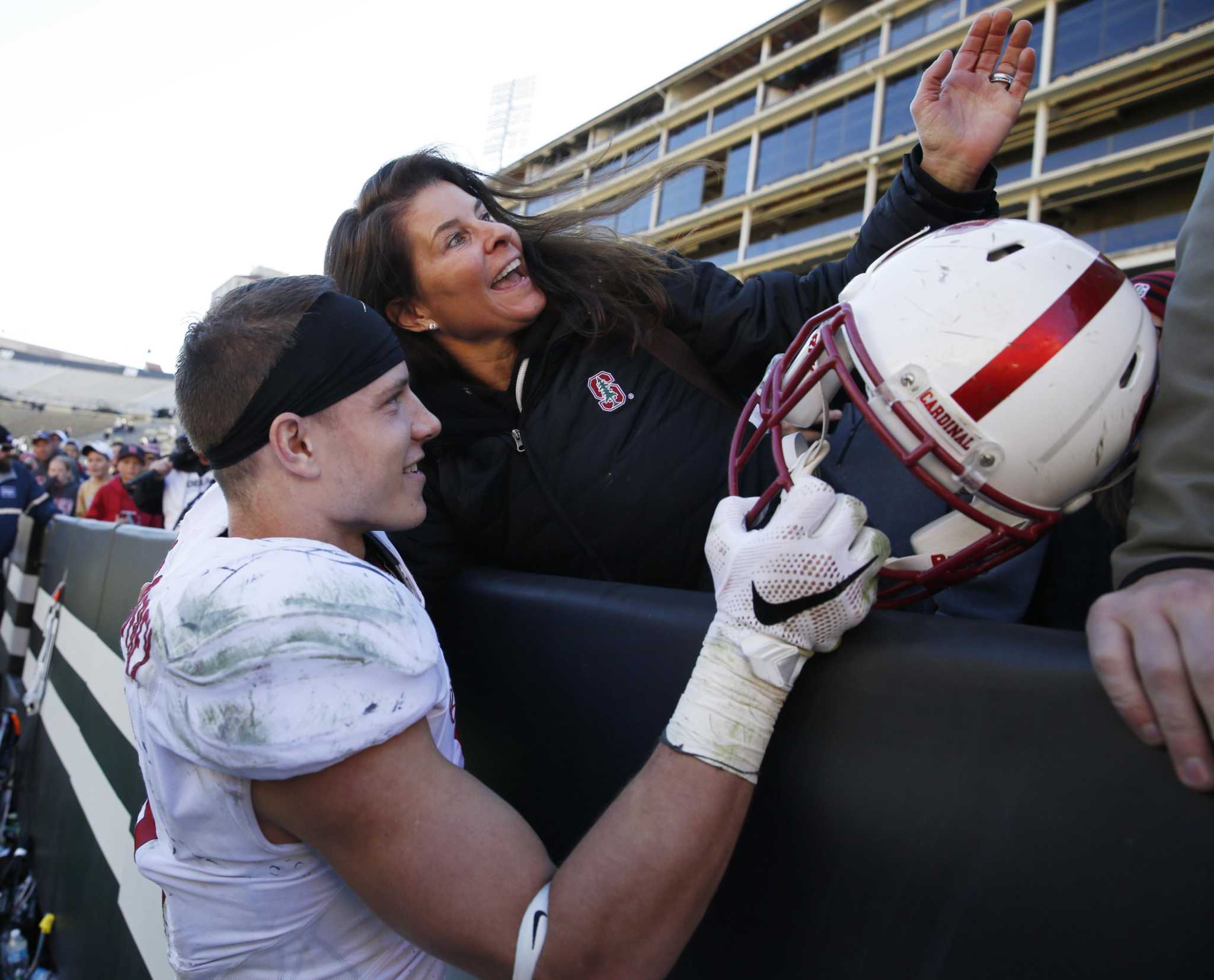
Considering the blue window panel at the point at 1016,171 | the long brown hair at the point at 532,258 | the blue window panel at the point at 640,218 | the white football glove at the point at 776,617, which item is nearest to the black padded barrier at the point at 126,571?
the long brown hair at the point at 532,258

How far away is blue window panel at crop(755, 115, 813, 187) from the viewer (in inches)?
1267

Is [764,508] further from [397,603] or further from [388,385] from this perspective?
[388,385]

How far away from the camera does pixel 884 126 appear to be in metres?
29.0

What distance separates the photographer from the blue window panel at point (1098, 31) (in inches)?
910

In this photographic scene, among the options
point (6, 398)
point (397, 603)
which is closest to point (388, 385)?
point (397, 603)

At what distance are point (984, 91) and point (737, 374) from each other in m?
0.83

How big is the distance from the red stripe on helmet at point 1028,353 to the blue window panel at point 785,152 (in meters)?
34.1

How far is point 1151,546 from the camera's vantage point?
845 mm

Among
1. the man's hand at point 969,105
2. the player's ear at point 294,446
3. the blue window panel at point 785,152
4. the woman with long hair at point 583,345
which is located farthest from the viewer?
the blue window panel at point 785,152

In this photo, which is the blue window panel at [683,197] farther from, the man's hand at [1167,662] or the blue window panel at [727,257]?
the man's hand at [1167,662]

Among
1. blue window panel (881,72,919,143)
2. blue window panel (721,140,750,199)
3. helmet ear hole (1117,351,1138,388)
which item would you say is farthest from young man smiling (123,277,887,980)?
blue window panel (721,140,750,199)

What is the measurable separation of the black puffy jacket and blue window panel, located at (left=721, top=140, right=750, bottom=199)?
114ft

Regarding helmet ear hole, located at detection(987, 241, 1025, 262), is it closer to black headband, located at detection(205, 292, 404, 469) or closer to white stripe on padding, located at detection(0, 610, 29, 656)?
black headband, located at detection(205, 292, 404, 469)

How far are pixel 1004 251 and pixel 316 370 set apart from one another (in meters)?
1.17
